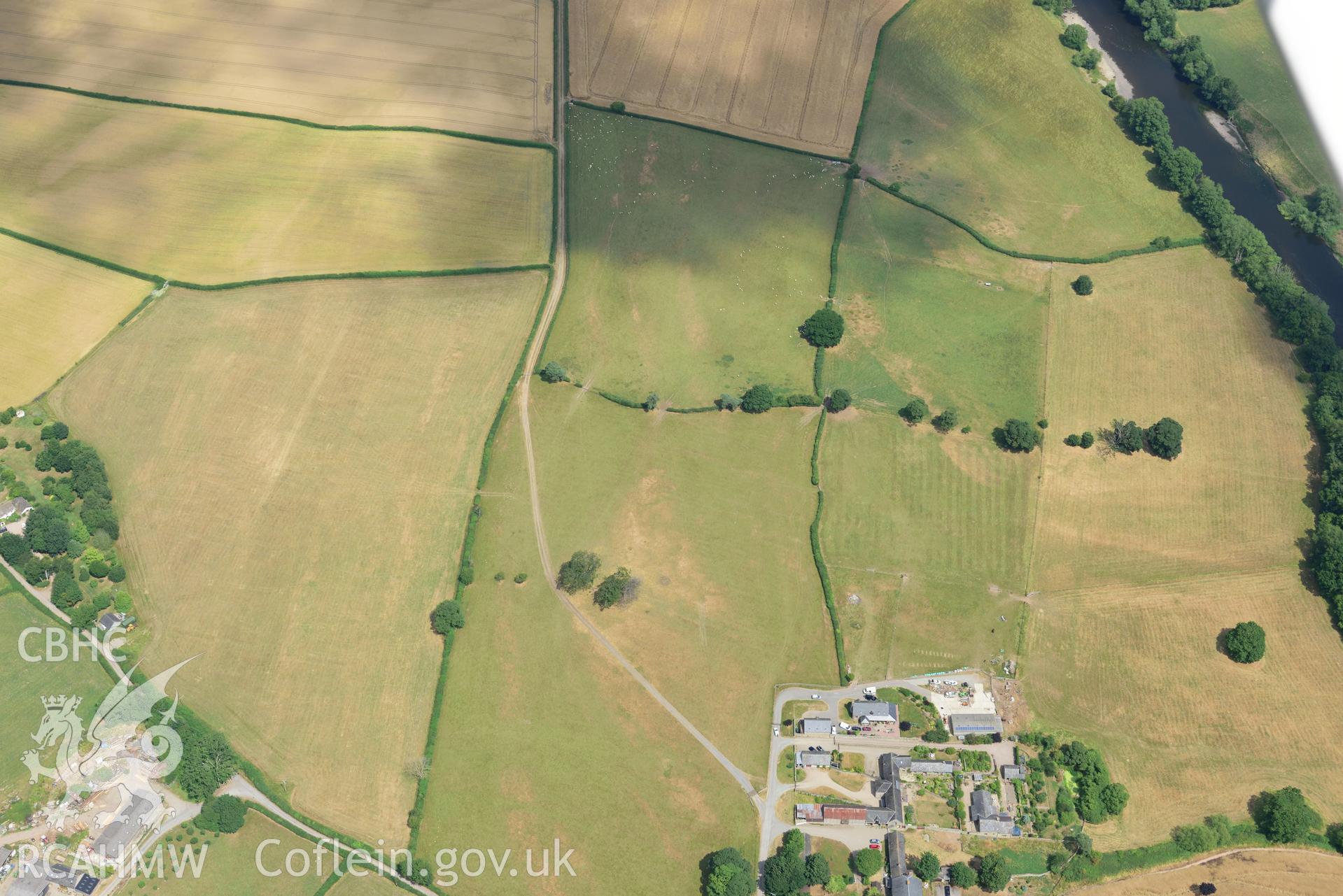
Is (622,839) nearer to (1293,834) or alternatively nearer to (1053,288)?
(1293,834)

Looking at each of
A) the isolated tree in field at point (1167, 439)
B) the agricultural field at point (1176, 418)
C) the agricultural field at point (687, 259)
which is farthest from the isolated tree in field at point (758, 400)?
the isolated tree in field at point (1167, 439)

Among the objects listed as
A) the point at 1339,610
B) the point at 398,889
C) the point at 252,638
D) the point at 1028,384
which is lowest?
the point at 398,889

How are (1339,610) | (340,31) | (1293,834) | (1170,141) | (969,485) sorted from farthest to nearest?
(340,31)
(1170,141)
(969,485)
(1339,610)
(1293,834)

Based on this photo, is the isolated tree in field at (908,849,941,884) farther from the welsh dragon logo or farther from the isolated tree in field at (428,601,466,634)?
the welsh dragon logo

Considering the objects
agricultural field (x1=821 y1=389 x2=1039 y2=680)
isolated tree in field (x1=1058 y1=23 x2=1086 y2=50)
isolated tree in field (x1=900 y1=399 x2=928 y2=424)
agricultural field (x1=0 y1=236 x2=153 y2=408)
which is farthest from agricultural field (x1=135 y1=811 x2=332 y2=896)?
isolated tree in field (x1=1058 y1=23 x2=1086 y2=50)

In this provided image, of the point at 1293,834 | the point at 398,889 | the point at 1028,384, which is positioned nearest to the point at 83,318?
the point at 398,889

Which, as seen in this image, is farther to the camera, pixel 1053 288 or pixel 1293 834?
pixel 1053 288
